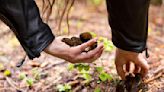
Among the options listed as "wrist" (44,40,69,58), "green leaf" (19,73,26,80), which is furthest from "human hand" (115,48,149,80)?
"green leaf" (19,73,26,80)

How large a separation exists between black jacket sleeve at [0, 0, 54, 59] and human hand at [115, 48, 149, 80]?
0.33 metres

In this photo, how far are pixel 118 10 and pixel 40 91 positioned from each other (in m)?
0.84

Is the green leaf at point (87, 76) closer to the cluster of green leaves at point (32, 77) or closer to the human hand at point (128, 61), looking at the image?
the human hand at point (128, 61)

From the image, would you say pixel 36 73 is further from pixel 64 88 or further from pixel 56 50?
pixel 56 50

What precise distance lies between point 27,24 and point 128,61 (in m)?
0.51

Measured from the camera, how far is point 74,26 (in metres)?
3.70

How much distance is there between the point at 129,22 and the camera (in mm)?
1560

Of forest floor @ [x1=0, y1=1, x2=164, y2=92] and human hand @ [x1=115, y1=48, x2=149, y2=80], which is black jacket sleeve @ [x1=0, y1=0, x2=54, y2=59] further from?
forest floor @ [x1=0, y1=1, x2=164, y2=92]

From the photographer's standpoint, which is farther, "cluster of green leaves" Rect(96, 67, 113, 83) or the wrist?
"cluster of green leaves" Rect(96, 67, 113, 83)

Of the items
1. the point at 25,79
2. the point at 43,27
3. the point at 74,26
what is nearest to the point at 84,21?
the point at 74,26

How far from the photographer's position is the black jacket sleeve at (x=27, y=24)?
1.55 m

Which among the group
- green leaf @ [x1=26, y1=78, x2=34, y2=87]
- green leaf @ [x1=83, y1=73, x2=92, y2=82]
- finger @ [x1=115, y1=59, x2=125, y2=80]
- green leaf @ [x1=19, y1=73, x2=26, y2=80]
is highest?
finger @ [x1=115, y1=59, x2=125, y2=80]

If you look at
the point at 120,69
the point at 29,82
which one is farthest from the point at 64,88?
the point at 120,69

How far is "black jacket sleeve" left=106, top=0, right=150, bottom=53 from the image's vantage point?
1.53 meters
